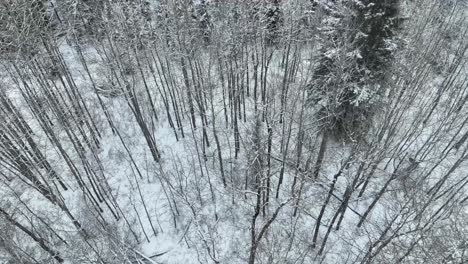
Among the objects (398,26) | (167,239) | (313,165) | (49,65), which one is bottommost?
(167,239)

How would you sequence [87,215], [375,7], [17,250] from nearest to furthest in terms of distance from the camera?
1. [375,7]
2. [17,250]
3. [87,215]

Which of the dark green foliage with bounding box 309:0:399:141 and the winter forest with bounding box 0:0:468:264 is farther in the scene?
the winter forest with bounding box 0:0:468:264

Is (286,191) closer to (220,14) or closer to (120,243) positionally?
(120,243)

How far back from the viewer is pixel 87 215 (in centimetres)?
1672

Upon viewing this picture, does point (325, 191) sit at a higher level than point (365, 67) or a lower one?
lower

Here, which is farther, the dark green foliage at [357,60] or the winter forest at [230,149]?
the winter forest at [230,149]

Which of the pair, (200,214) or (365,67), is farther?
(200,214)

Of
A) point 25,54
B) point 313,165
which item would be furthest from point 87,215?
point 313,165

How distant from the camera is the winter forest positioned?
14461mm

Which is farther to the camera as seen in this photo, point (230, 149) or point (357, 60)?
point (230, 149)

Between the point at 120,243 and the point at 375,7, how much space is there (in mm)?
16136

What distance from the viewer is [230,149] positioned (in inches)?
693

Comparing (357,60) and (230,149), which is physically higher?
(357,60)

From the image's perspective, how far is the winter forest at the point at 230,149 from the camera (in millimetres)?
14461
